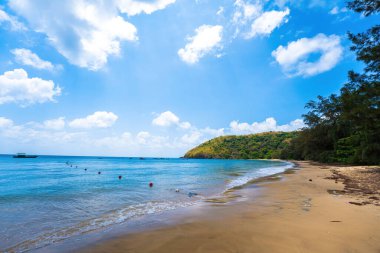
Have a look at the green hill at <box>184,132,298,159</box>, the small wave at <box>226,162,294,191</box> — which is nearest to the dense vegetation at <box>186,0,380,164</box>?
the green hill at <box>184,132,298,159</box>

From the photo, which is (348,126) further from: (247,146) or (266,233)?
(247,146)

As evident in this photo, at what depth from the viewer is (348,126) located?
5381 cm

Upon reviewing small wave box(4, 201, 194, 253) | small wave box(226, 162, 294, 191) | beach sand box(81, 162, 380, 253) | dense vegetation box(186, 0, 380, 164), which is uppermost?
dense vegetation box(186, 0, 380, 164)

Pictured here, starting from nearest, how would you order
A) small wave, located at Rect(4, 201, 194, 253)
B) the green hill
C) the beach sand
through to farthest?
the beach sand
small wave, located at Rect(4, 201, 194, 253)
the green hill

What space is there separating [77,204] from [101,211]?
98.1 inches

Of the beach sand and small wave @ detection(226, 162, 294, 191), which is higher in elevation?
the beach sand

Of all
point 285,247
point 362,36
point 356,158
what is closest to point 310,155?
point 356,158

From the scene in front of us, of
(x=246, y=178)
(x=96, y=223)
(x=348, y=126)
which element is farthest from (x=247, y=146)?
(x=96, y=223)

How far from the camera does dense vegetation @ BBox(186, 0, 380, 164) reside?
17.7 meters

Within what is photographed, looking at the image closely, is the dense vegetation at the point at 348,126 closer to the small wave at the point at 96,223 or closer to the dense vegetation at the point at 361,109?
the dense vegetation at the point at 361,109

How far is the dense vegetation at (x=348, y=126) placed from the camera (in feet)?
58.0

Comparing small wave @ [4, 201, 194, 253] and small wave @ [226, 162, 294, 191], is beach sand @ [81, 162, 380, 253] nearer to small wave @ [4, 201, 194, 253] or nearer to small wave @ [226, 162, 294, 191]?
small wave @ [4, 201, 194, 253]

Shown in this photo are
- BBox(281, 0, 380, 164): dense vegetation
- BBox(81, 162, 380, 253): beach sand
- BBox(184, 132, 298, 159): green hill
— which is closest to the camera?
BBox(81, 162, 380, 253): beach sand

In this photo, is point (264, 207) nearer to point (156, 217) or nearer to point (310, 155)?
point (156, 217)
